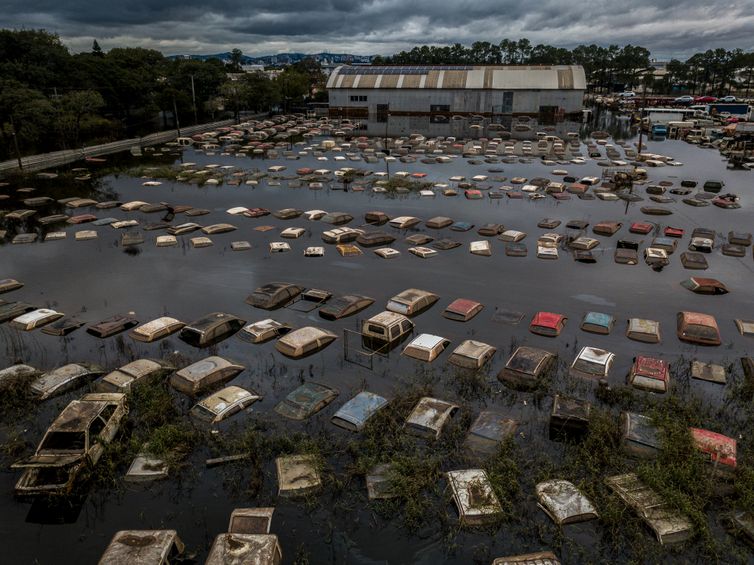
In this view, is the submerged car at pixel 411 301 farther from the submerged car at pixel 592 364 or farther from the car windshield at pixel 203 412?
the car windshield at pixel 203 412

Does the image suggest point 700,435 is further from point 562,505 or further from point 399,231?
point 399,231

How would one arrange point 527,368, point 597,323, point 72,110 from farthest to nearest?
point 72,110 → point 597,323 → point 527,368

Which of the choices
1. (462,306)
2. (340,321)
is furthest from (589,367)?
(340,321)

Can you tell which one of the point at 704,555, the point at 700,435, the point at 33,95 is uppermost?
the point at 33,95

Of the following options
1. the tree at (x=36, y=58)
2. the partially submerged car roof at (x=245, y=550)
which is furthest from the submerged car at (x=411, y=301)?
the tree at (x=36, y=58)

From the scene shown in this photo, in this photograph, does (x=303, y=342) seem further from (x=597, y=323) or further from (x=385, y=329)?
(x=597, y=323)

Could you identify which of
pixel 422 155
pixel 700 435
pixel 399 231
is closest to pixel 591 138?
pixel 422 155

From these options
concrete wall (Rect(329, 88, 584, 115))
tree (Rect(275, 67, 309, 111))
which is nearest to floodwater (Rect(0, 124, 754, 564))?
concrete wall (Rect(329, 88, 584, 115))
